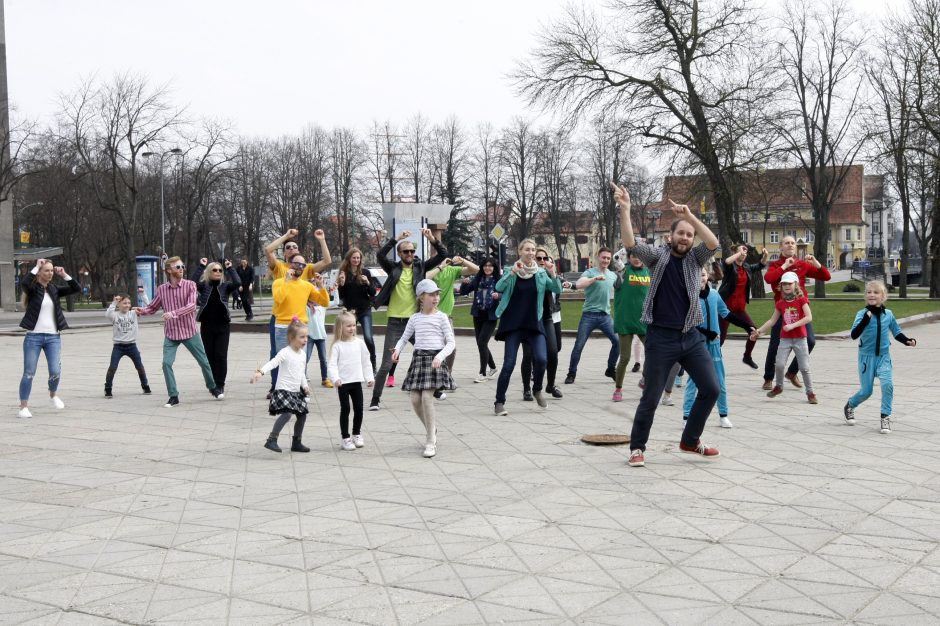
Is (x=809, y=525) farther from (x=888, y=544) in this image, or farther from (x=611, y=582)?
(x=611, y=582)

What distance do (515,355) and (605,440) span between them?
85.5 inches

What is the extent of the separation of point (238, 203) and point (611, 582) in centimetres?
6206

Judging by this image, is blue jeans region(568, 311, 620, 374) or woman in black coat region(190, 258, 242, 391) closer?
woman in black coat region(190, 258, 242, 391)

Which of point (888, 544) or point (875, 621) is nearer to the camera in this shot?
point (875, 621)

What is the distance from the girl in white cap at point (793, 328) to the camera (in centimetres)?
1059

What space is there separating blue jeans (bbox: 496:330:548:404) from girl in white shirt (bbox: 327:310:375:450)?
2.19 meters

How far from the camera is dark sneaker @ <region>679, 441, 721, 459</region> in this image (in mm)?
7562

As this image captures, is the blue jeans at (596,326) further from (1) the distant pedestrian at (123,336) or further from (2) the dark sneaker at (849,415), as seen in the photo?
(1) the distant pedestrian at (123,336)

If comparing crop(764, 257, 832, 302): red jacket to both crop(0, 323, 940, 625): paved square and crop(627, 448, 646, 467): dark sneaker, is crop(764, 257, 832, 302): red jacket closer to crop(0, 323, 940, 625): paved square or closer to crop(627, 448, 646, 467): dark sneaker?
crop(0, 323, 940, 625): paved square

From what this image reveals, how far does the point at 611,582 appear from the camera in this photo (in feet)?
15.3

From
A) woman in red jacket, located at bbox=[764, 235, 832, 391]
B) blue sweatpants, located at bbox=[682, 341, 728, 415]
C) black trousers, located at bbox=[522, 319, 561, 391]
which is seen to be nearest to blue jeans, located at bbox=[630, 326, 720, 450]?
blue sweatpants, located at bbox=[682, 341, 728, 415]

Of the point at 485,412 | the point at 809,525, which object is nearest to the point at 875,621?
the point at 809,525

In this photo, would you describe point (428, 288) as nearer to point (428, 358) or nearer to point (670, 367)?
point (428, 358)

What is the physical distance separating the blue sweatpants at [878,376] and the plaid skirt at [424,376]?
389cm
